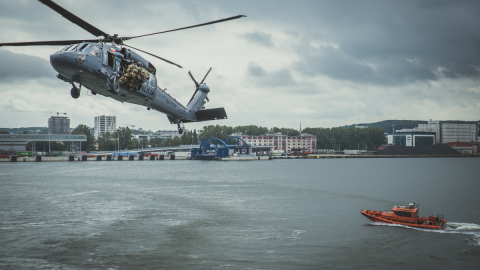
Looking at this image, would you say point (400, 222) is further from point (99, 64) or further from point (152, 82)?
point (99, 64)

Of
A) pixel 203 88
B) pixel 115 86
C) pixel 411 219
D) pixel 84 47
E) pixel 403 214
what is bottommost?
pixel 411 219

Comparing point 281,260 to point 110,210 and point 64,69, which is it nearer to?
point 64,69

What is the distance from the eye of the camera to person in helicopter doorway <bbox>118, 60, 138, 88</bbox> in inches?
614

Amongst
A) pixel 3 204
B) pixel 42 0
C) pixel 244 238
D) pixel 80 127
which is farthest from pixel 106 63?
pixel 80 127

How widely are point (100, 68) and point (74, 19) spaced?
279 centimetres

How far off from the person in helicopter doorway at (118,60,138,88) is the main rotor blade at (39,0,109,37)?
1.72m

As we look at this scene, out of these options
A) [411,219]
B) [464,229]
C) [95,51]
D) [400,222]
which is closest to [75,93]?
[95,51]

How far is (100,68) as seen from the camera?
1480 cm

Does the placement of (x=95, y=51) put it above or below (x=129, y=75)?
above

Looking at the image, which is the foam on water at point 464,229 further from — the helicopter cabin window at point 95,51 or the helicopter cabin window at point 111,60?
the helicopter cabin window at point 95,51

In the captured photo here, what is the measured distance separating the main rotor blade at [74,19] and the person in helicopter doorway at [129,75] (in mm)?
1715

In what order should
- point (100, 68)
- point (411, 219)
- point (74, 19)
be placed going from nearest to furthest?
point (74, 19) < point (100, 68) < point (411, 219)

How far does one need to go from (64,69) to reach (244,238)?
61.2 ft

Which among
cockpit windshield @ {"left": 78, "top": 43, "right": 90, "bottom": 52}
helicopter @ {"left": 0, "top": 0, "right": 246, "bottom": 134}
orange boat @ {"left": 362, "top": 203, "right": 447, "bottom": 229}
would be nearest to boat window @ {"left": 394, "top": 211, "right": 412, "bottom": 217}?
orange boat @ {"left": 362, "top": 203, "right": 447, "bottom": 229}
